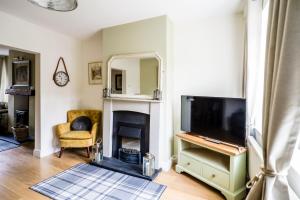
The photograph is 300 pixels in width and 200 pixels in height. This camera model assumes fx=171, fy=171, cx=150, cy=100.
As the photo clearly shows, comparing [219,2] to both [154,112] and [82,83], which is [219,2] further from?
[82,83]

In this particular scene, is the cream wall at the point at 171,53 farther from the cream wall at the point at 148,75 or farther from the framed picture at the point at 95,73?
the framed picture at the point at 95,73

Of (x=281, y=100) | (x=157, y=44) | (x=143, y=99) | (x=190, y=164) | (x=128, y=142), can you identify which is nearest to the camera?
(x=281, y=100)

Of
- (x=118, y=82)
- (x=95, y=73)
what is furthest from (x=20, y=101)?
(x=118, y=82)

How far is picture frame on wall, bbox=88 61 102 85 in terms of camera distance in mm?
3871

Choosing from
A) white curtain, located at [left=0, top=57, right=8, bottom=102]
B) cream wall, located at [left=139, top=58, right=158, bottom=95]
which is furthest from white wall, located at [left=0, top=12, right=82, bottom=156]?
white curtain, located at [left=0, top=57, right=8, bottom=102]

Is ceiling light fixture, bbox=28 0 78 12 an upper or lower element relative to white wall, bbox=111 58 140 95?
upper

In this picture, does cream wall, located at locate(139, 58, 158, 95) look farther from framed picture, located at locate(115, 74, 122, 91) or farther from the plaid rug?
the plaid rug

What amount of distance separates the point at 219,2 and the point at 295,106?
6.63 ft

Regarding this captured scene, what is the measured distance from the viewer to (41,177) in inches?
101

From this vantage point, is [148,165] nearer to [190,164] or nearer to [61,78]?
[190,164]

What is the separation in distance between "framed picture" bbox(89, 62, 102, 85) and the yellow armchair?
2.26 feet

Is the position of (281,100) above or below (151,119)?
above

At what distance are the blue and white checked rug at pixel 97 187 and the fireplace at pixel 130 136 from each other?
16.3 inches

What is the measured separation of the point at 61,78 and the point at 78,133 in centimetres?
124
